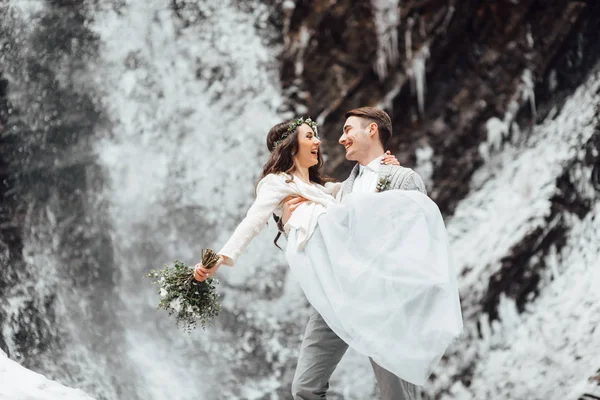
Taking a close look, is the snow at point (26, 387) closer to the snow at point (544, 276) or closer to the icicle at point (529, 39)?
the snow at point (544, 276)

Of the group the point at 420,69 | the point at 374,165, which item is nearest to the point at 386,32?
the point at 420,69

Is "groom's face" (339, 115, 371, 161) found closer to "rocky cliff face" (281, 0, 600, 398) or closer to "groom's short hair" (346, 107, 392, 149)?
"groom's short hair" (346, 107, 392, 149)

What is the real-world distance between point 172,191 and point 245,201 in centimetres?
58

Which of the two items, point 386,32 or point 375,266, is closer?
point 375,266

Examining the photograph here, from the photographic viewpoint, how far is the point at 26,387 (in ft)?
9.65

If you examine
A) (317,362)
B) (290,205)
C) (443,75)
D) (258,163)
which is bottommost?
(317,362)

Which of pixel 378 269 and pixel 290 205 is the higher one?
pixel 290 205

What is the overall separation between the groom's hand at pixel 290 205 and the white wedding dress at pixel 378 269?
0.09ft

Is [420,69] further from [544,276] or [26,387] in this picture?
[26,387]

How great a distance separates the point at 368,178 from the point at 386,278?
19.9 inches

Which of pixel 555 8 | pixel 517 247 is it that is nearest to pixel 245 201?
pixel 517 247

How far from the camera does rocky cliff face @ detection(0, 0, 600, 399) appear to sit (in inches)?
170

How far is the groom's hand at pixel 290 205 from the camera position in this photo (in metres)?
2.59

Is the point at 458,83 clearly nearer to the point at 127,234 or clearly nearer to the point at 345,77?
the point at 345,77
